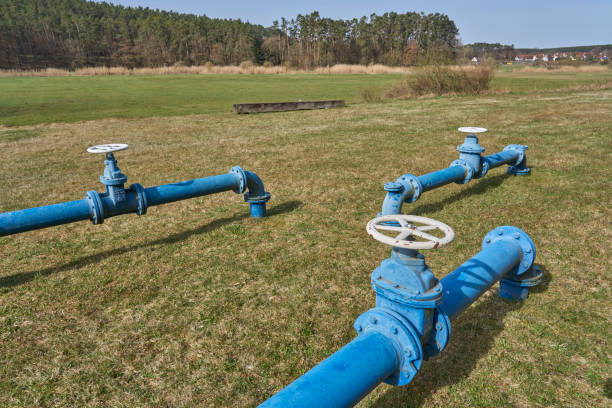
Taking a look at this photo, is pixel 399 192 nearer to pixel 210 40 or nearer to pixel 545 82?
pixel 545 82

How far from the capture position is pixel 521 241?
3.05 metres

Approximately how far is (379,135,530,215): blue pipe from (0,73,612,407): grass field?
20.1 inches

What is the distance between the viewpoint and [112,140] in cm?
1110

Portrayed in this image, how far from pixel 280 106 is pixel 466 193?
461 inches

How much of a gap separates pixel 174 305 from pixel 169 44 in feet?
311

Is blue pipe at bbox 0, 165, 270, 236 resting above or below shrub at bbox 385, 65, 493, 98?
below

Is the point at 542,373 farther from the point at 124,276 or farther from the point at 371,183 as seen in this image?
the point at 371,183

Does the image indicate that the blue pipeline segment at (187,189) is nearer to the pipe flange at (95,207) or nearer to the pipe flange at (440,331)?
the pipe flange at (95,207)

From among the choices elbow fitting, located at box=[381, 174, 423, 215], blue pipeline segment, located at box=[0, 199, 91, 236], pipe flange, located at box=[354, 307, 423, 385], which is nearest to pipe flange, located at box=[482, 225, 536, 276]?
elbow fitting, located at box=[381, 174, 423, 215]

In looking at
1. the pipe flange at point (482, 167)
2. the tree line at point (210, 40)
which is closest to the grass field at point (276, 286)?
the pipe flange at point (482, 167)

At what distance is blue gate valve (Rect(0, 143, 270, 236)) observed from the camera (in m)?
3.49

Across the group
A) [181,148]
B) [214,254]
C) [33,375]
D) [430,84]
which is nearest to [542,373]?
[214,254]

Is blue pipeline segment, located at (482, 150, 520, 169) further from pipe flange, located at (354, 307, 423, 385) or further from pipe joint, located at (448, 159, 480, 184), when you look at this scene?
pipe flange, located at (354, 307, 423, 385)

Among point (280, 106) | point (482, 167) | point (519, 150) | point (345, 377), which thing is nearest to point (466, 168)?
point (482, 167)
